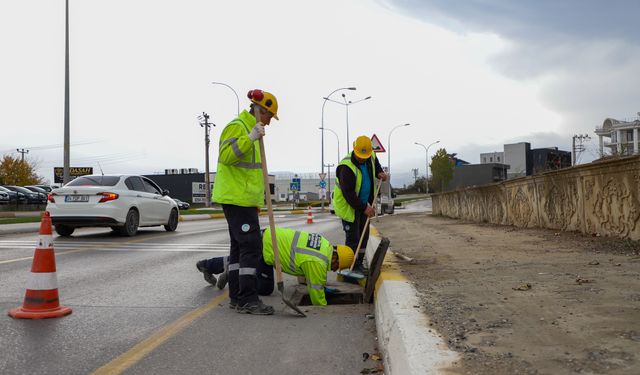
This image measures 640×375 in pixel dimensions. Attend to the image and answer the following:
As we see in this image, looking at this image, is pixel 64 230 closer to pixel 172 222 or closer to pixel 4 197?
pixel 172 222

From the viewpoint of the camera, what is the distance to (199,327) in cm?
470

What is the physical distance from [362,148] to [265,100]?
1991 millimetres

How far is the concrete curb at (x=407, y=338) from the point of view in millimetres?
2691

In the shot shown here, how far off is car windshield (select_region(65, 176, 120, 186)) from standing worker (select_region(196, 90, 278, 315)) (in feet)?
29.3

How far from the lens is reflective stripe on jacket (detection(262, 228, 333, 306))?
5504mm

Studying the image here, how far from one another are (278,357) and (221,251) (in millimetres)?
6726

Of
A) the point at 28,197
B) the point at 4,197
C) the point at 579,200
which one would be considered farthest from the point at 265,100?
the point at 28,197

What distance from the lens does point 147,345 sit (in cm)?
410

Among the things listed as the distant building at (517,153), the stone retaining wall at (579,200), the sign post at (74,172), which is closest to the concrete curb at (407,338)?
the stone retaining wall at (579,200)

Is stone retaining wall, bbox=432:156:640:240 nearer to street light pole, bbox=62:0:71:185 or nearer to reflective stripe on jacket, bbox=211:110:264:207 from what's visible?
reflective stripe on jacket, bbox=211:110:264:207

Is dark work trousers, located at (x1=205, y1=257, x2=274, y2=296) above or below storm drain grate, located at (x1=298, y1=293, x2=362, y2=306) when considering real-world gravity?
above

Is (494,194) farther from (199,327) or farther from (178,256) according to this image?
(199,327)

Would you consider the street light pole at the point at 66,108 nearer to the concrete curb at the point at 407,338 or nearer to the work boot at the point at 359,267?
the work boot at the point at 359,267

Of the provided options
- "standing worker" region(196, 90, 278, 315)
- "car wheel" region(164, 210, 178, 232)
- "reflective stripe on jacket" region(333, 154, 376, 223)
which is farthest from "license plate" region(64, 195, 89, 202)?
"standing worker" region(196, 90, 278, 315)
